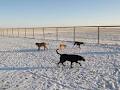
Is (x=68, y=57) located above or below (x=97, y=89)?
above

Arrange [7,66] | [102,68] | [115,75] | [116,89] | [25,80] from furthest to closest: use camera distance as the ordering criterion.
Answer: [7,66] → [102,68] → [115,75] → [25,80] → [116,89]

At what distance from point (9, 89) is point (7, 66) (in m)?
3.80

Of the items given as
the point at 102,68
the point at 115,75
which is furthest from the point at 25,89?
the point at 102,68

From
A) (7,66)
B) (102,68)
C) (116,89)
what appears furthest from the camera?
(7,66)

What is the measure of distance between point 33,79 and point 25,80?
269 mm

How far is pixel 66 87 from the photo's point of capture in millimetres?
7078

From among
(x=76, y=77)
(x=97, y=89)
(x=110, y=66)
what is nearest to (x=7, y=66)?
(x=76, y=77)

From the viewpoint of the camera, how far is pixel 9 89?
7.01m

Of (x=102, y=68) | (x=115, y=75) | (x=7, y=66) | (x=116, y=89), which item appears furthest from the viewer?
(x=7, y=66)

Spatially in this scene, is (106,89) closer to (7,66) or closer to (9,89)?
(9,89)

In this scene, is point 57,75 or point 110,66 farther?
point 110,66

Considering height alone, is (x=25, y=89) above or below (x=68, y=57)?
below

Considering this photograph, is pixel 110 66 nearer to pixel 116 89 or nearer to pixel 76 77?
pixel 76 77

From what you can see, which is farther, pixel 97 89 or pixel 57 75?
pixel 57 75
